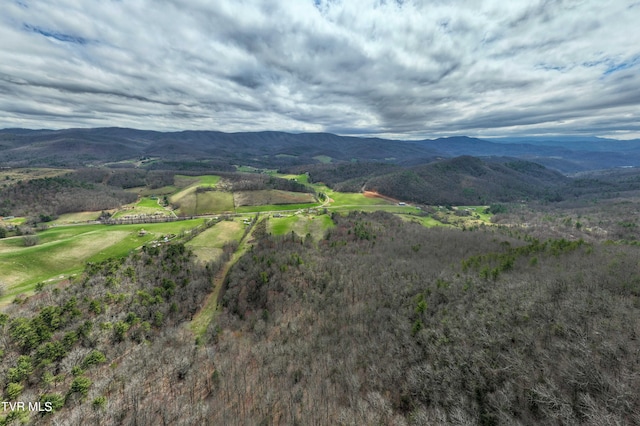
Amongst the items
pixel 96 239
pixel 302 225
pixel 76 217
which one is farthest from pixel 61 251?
pixel 302 225

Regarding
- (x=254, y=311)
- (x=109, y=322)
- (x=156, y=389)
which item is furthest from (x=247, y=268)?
(x=156, y=389)

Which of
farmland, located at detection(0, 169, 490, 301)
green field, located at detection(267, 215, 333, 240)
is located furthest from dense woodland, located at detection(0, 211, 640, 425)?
green field, located at detection(267, 215, 333, 240)

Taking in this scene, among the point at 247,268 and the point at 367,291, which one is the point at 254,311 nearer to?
the point at 247,268

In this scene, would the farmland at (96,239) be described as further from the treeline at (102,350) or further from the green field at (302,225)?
the treeline at (102,350)

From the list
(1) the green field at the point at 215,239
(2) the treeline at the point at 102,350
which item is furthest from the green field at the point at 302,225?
(2) the treeline at the point at 102,350

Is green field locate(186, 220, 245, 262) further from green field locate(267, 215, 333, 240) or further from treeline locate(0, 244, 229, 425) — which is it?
treeline locate(0, 244, 229, 425)

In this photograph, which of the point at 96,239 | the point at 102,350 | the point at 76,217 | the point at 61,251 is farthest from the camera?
the point at 76,217

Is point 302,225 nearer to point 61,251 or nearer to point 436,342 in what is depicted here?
point 61,251
